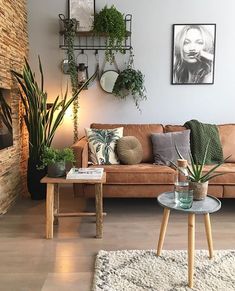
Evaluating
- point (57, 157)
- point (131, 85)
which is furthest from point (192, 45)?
point (57, 157)

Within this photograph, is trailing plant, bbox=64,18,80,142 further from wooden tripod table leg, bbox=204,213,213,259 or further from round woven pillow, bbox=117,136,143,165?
wooden tripod table leg, bbox=204,213,213,259

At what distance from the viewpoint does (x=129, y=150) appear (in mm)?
3381

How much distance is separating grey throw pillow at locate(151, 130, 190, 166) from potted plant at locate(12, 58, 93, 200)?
105 cm

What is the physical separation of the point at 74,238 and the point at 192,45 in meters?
2.69

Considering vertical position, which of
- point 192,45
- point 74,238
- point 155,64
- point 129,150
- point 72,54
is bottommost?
point 74,238

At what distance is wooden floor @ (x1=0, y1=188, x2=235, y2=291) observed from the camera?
1990 mm

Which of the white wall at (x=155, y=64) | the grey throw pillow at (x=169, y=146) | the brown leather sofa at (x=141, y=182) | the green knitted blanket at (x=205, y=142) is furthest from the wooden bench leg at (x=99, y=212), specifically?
the white wall at (x=155, y=64)

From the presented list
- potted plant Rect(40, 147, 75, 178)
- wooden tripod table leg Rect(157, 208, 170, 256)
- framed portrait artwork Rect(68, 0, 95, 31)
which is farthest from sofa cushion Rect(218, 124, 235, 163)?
framed portrait artwork Rect(68, 0, 95, 31)

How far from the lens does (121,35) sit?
145 inches

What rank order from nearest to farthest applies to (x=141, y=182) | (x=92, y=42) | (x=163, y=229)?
(x=163, y=229), (x=141, y=182), (x=92, y=42)

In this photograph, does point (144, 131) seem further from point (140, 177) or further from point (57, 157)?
point (57, 157)

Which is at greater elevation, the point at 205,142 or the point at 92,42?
the point at 92,42

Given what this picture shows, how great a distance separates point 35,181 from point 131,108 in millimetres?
1490

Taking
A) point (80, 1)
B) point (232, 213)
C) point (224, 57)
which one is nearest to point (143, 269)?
point (232, 213)
